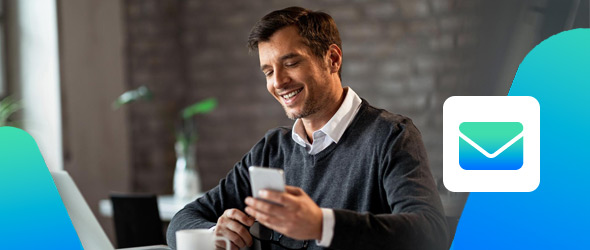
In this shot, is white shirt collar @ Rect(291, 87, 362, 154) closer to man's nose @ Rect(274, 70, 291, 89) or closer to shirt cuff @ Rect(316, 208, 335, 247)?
man's nose @ Rect(274, 70, 291, 89)

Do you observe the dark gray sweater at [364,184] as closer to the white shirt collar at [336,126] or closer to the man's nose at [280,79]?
the white shirt collar at [336,126]

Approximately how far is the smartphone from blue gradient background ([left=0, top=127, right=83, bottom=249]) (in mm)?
603

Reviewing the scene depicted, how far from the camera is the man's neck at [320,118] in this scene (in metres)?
1.54

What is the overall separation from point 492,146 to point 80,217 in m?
0.96

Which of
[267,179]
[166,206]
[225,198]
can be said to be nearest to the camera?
[267,179]

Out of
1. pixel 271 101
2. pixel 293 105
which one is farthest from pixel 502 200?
pixel 271 101

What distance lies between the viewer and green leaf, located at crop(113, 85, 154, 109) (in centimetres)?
351

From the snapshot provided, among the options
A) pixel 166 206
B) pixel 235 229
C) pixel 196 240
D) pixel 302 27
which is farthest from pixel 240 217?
pixel 166 206

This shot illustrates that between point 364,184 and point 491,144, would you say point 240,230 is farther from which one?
point 491,144

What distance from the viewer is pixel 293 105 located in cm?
149

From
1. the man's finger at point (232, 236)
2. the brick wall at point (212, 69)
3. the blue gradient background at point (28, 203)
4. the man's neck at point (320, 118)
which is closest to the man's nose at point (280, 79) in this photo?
the man's neck at point (320, 118)

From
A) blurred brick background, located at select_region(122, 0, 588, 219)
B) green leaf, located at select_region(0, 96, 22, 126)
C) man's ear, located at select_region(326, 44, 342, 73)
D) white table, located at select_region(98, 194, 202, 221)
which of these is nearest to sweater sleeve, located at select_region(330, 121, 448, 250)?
man's ear, located at select_region(326, 44, 342, 73)

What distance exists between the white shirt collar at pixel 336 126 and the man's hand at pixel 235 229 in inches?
9.4

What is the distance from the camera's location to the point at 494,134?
122cm
